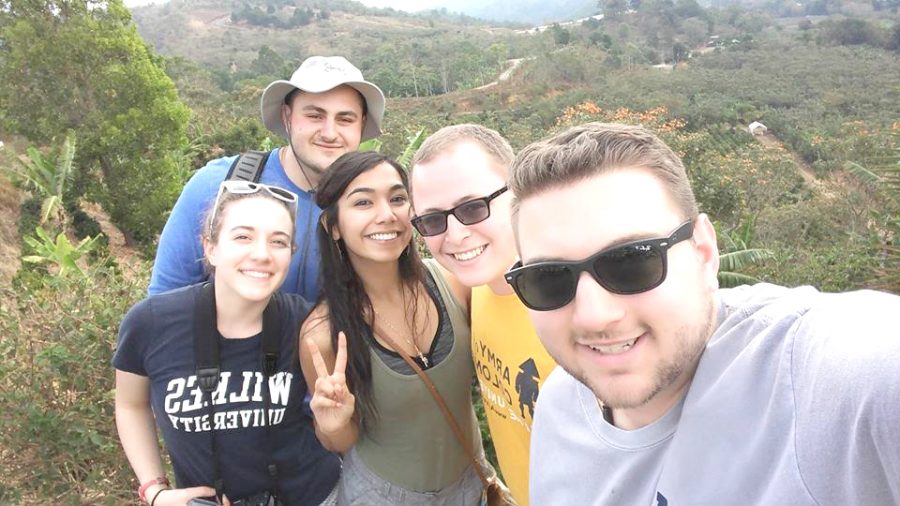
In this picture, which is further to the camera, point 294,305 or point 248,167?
point 248,167

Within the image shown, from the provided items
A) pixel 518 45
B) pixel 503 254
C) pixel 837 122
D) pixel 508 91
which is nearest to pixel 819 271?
pixel 503 254

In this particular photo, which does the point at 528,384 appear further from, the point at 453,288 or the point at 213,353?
the point at 213,353

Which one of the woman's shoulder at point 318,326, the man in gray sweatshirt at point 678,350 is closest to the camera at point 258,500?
the woman's shoulder at point 318,326

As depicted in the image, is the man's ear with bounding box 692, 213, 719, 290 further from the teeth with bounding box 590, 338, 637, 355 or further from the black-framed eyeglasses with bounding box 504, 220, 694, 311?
the teeth with bounding box 590, 338, 637, 355

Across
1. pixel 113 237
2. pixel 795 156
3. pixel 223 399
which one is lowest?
pixel 795 156

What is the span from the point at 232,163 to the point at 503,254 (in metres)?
1.26

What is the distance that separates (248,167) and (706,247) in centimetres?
177

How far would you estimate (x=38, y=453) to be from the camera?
10.1ft

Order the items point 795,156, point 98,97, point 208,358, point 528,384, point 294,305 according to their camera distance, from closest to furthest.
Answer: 1. point 528,384
2. point 208,358
3. point 294,305
4. point 98,97
5. point 795,156

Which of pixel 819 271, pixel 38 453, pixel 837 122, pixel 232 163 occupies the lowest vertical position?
pixel 837 122

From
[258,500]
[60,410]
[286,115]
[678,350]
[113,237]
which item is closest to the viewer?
[678,350]

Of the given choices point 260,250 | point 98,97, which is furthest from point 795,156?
point 260,250

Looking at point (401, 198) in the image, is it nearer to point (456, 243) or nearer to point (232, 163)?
point (456, 243)

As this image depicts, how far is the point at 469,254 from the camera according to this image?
5.22 ft
